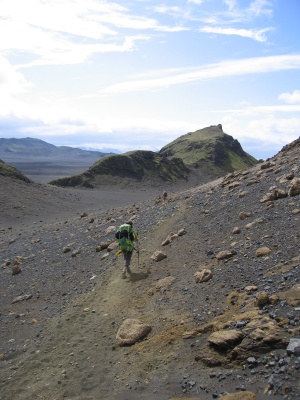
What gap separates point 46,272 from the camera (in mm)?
21578

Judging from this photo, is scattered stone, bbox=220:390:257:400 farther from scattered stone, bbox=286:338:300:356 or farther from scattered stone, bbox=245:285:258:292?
scattered stone, bbox=245:285:258:292

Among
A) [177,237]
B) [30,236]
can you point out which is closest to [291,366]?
[177,237]

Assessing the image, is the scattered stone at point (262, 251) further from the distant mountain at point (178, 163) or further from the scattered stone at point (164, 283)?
the distant mountain at point (178, 163)

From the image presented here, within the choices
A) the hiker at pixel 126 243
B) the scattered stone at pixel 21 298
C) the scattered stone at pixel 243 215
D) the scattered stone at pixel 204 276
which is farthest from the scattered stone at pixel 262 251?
the scattered stone at pixel 21 298

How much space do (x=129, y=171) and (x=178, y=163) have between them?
23146 mm

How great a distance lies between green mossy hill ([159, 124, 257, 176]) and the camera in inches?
5463

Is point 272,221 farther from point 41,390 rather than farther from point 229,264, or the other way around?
point 41,390

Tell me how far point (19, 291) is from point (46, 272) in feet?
7.16

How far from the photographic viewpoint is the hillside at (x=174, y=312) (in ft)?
28.4

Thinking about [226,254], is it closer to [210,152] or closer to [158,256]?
[158,256]

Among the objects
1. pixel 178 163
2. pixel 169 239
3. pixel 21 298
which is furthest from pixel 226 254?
pixel 178 163

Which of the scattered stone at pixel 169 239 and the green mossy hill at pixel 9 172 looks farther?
the green mossy hill at pixel 9 172

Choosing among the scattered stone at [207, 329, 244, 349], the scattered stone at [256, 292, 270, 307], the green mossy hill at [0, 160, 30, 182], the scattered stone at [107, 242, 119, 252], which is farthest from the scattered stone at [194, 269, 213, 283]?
the green mossy hill at [0, 160, 30, 182]

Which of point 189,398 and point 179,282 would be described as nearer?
point 189,398
